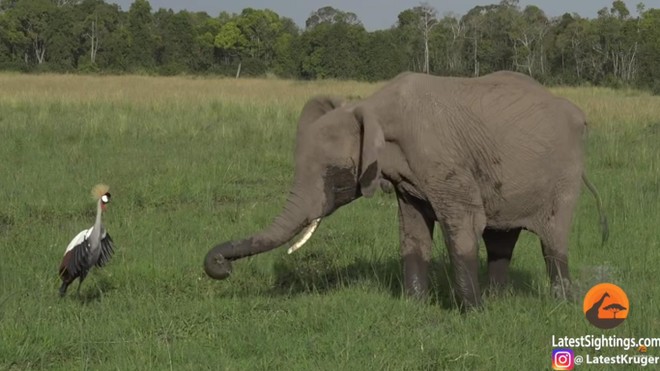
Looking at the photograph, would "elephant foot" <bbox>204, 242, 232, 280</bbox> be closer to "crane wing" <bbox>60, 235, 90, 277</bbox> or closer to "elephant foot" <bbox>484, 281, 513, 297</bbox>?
"crane wing" <bbox>60, 235, 90, 277</bbox>

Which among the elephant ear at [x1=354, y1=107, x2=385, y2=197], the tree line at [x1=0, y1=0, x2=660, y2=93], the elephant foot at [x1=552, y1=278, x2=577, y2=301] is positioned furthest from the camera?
the tree line at [x1=0, y1=0, x2=660, y2=93]

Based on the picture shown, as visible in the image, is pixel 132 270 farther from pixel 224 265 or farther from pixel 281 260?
pixel 224 265

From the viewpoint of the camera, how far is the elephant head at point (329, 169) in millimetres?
4605

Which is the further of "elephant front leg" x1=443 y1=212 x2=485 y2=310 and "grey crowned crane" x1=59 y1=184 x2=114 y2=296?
"grey crowned crane" x1=59 y1=184 x2=114 y2=296

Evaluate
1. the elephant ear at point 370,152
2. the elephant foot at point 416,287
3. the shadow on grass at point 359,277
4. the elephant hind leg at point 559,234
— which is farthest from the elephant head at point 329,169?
the elephant hind leg at point 559,234

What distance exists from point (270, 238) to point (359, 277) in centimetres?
130

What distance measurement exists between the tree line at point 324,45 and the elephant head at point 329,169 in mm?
38933

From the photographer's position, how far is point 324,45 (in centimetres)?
5119

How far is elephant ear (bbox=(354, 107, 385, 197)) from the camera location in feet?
15.0

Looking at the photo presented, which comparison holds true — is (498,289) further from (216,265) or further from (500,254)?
(216,265)

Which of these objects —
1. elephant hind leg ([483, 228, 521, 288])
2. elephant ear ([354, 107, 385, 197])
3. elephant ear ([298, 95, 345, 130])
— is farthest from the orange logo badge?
elephant ear ([298, 95, 345, 130])

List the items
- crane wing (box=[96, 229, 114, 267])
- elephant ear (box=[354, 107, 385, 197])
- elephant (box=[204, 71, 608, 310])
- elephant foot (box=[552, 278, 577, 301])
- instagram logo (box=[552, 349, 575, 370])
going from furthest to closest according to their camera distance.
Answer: crane wing (box=[96, 229, 114, 267])
elephant foot (box=[552, 278, 577, 301])
elephant (box=[204, 71, 608, 310])
elephant ear (box=[354, 107, 385, 197])
instagram logo (box=[552, 349, 575, 370])

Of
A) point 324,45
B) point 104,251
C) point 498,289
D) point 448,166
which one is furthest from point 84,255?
point 324,45

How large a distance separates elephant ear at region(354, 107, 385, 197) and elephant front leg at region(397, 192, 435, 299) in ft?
1.91
